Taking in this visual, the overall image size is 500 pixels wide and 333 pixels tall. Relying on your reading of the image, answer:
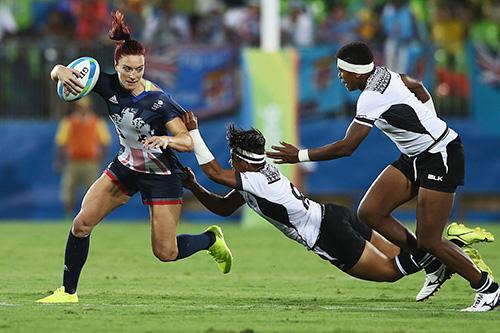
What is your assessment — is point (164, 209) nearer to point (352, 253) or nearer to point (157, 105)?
point (157, 105)

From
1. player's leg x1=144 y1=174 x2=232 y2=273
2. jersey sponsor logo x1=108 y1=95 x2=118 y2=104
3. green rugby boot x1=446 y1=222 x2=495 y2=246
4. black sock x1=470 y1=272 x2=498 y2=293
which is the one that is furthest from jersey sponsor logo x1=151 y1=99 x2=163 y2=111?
black sock x1=470 y1=272 x2=498 y2=293

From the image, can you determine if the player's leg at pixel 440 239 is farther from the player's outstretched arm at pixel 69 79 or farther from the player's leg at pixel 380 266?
the player's outstretched arm at pixel 69 79

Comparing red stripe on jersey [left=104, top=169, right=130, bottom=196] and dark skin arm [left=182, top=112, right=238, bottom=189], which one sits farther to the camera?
red stripe on jersey [left=104, top=169, right=130, bottom=196]

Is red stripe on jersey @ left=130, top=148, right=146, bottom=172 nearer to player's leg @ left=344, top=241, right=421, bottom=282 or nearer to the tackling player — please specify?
the tackling player

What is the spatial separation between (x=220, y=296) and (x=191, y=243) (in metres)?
0.54

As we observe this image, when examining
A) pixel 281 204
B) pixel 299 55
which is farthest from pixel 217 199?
pixel 299 55

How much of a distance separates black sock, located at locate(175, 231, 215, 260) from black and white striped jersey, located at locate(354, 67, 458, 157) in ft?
6.70

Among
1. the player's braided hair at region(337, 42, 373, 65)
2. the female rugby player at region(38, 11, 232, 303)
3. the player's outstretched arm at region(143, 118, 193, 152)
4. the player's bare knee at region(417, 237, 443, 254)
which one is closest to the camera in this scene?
the player's outstretched arm at region(143, 118, 193, 152)

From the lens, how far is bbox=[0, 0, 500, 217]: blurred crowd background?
2148cm

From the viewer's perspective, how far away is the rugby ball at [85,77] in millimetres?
10266

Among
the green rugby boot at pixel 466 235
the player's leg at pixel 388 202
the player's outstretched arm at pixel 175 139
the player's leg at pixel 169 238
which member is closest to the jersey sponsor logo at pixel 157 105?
the player's outstretched arm at pixel 175 139

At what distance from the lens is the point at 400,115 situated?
1001cm

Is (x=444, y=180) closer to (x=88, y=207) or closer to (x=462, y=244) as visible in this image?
(x=462, y=244)

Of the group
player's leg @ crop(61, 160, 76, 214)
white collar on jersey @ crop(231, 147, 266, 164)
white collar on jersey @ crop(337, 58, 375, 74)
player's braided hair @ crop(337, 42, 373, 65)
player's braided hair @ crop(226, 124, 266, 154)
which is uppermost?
player's braided hair @ crop(337, 42, 373, 65)
